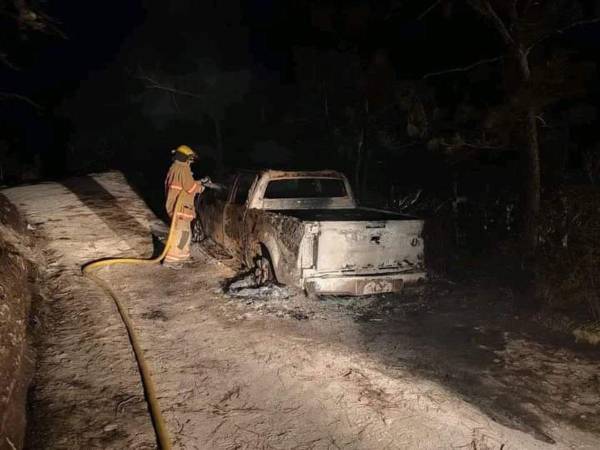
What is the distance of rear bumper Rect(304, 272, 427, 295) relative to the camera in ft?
19.4

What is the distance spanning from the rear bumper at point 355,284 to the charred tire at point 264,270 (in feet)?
2.84

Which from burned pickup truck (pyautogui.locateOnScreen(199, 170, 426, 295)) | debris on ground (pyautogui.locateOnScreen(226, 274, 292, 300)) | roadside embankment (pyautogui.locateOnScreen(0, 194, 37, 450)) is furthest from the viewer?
debris on ground (pyautogui.locateOnScreen(226, 274, 292, 300))

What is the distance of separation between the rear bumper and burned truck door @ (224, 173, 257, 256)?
183cm

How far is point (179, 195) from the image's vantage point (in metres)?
7.69

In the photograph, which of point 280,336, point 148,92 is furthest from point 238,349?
point 148,92

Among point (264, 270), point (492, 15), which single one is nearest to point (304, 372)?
point (264, 270)

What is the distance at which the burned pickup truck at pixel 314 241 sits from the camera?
233 inches

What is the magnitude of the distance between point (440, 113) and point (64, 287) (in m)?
8.13

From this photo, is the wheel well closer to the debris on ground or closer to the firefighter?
the debris on ground

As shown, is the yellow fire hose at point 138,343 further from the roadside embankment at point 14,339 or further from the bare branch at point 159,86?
the bare branch at point 159,86

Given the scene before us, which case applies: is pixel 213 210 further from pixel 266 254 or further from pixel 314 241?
pixel 314 241

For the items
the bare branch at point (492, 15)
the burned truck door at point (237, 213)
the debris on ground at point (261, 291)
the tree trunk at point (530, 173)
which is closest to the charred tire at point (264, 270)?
the debris on ground at point (261, 291)

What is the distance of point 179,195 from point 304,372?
414 centimetres

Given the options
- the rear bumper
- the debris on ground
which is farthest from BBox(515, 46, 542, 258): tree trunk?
the debris on ground
